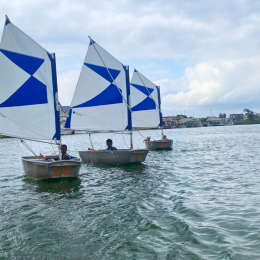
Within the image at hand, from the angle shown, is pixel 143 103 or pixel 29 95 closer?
pixel 29 95

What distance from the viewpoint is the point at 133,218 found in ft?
28.9

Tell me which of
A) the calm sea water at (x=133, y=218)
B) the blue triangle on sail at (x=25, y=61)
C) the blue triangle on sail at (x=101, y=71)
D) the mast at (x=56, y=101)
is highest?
the blue triangle on sail at (x=101, y=71)

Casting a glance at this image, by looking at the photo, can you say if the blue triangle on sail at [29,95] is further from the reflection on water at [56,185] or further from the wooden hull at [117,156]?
the wooden hull at [117,156]

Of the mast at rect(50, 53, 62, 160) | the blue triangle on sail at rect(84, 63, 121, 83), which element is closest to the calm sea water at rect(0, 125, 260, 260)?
the mast at rect(50, 53, 62, 160)

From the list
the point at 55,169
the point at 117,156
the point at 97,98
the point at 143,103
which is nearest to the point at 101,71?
the point at 97,98

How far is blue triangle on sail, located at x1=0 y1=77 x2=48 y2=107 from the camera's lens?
49.5 ft

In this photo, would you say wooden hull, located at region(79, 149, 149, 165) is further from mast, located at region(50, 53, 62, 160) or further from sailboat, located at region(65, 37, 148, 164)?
mast, located at region(50, 53, 62, 160)

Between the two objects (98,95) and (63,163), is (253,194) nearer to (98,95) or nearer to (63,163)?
(63,163)

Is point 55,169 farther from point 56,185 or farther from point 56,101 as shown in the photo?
point 56,101

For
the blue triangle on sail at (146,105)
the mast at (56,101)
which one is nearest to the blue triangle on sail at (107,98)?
the mast at (56,101)

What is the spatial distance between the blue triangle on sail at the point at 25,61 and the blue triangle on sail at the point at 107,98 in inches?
257

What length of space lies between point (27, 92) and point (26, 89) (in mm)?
171

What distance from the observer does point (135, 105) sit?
32.7 metres

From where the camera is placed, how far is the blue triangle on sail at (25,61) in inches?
590
